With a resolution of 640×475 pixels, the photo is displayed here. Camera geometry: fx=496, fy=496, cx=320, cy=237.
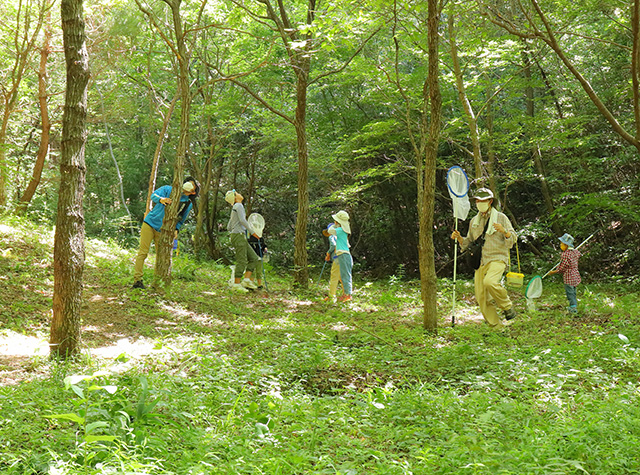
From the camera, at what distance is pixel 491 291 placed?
8.07m

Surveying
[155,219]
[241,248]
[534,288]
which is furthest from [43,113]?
[534,288]

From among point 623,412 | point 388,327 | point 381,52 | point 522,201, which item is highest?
point 381,52

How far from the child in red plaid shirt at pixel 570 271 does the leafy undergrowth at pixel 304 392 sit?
1.35ft

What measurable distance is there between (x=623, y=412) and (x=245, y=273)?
9.22 meters

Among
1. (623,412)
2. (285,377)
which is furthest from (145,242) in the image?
(623,412)

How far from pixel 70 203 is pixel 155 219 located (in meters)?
4.46

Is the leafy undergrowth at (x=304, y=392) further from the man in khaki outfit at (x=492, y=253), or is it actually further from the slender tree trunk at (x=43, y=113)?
the slender tree trunk at (x=43, y=113)

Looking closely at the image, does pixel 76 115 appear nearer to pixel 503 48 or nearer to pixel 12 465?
pixel 12 465

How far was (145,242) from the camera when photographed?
31.3 feet

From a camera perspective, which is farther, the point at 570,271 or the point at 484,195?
the point at 570,271

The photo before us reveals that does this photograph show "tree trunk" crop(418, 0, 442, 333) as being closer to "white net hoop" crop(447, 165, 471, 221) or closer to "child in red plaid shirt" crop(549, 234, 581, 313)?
"white net hoop" crop(447, 165, 471, 221)

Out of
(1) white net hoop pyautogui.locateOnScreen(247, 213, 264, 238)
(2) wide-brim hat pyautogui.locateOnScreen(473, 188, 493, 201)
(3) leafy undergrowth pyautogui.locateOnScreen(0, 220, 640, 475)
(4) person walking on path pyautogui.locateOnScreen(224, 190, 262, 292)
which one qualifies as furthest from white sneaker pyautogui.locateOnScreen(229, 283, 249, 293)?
(2) wide-brim hat pyautogui.locateOnScreen(473, 188, 493, 201)

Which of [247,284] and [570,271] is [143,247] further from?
[570,271]

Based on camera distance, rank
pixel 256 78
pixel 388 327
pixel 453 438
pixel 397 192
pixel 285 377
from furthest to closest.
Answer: pixel 397 192
pixel 256 78
pixel 388 327
pixel 285 377
pixel 453 438
